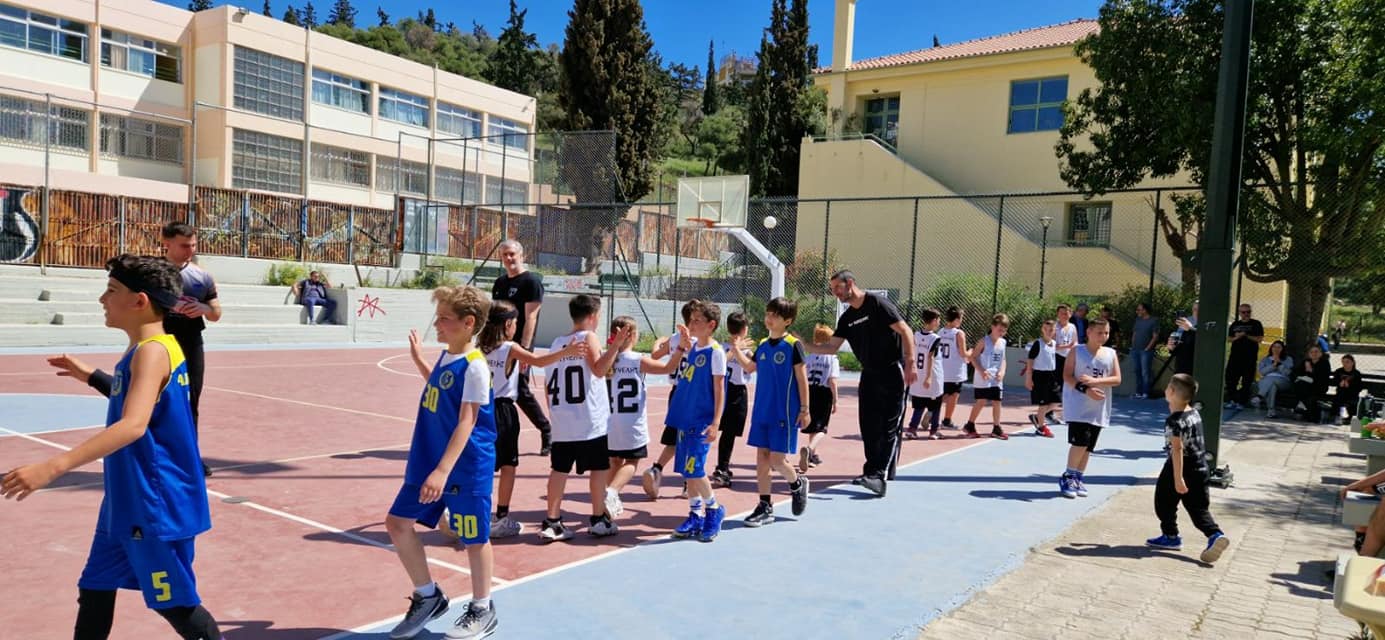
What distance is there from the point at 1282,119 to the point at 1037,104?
1352 centimetres

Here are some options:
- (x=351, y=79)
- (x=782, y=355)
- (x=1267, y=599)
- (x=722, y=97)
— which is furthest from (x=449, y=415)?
(x=722, y=97)

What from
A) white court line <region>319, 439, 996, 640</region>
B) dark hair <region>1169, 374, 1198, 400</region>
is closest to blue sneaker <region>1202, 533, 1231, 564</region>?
dark hair <region>1169, 374, 1198, 400</region>

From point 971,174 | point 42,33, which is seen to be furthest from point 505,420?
point 42,33

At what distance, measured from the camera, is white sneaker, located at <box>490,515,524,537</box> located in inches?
224

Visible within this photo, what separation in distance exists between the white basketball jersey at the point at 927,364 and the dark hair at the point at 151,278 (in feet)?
28.8

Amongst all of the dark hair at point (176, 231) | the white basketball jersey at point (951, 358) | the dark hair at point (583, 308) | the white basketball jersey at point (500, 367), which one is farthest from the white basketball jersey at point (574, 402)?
the white basketball jersey at point (951, 358)

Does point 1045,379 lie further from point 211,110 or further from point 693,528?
point 211,110

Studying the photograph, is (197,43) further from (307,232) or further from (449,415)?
(449,415)

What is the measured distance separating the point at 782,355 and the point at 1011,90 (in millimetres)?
25472

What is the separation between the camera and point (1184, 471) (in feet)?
19.9

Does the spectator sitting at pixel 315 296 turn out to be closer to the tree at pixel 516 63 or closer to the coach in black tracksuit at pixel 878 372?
the coach in black tracksuit at pixel 878 372

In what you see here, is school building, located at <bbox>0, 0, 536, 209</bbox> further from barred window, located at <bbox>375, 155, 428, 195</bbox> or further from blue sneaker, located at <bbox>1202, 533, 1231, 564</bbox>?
blue sneaker, located at <bbox>1202, 533, 1231, 564</bbox>

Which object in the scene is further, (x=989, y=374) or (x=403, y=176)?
(x=403, y=176)

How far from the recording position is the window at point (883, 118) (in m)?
31.3
